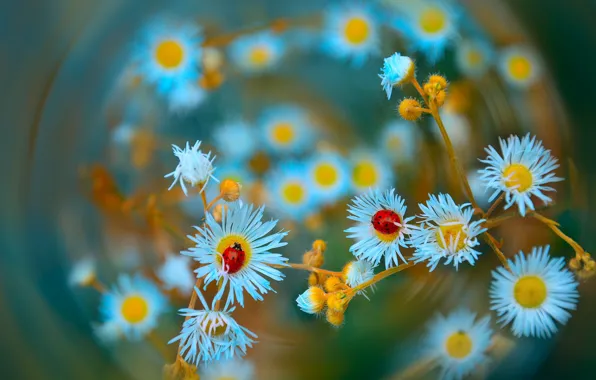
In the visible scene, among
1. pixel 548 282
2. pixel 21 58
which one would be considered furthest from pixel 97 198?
pixel 548 282

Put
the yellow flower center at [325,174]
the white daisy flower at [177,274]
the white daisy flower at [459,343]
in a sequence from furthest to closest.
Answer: the yellow flower center at [325,174] < the white daisy flower at [177,274] < the white daisy flower at [459,343]

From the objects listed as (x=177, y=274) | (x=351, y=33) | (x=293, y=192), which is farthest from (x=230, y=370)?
(x=351, y=33)

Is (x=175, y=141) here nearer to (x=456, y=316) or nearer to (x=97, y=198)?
(x=97, y=198)

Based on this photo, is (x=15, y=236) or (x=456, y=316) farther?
(x=15, y=236)

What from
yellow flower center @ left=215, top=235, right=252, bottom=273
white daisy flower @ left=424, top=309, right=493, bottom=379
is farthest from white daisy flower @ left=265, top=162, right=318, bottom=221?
yellow flower center @ left=215, top=235, right=252, bottom=273

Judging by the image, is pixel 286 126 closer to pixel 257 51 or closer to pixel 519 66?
pixel 257 51

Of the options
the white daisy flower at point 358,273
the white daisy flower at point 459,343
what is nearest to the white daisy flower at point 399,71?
the white daisy flower at point 358,273

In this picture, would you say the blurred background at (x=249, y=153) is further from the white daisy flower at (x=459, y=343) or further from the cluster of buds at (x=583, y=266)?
the cluster of buds at (x=583, y=266)
